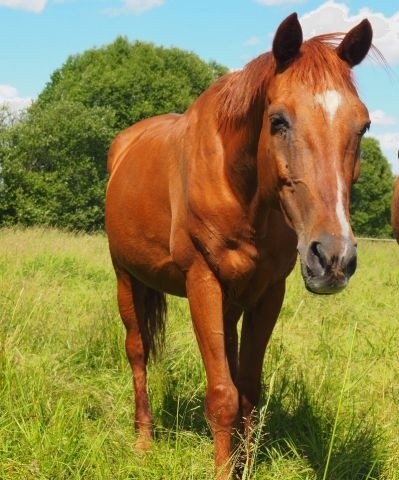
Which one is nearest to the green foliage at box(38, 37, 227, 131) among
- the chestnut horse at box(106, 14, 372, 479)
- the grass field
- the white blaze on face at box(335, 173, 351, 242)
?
the grass field

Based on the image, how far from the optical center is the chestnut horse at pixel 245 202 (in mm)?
2066

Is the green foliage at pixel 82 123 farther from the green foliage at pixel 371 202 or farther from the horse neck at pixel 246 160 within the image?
the horse neck at pixel 246 160

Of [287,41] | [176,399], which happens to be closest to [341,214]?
[287,41]

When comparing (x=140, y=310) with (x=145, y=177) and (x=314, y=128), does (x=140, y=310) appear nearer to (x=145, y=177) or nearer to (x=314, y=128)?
(x=145, y=177)

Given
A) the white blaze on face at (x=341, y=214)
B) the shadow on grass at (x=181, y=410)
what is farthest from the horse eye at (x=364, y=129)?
the shadow on grass at (x=181, y=410)

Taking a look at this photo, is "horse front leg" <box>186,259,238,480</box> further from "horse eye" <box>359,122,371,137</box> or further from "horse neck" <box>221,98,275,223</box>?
"horse eye" <box>359,122,371,137</box>

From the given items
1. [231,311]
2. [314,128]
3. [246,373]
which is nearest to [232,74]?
[314,128]

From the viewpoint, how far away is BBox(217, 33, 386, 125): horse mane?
218 centimetres

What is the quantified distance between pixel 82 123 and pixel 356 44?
83.1 ft

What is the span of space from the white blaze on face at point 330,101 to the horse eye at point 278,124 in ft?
0.46

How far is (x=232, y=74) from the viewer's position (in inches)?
116

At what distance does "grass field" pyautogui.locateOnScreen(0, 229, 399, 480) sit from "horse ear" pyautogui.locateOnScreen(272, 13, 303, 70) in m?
1.07

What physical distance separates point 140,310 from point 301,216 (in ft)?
7.58

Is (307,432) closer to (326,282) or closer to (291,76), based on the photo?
(326,282)
